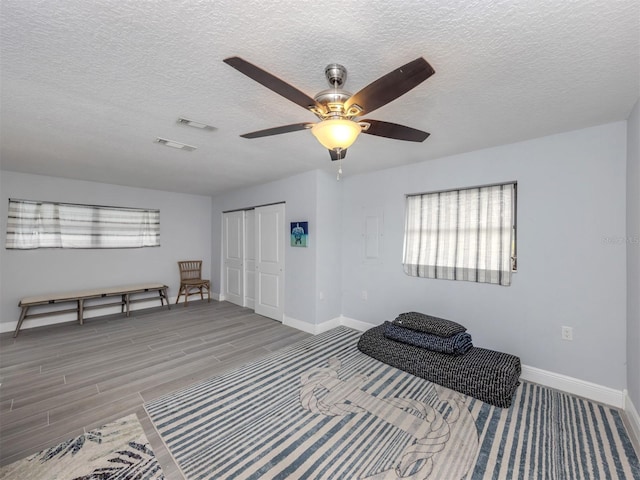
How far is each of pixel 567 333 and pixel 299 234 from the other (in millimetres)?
3195

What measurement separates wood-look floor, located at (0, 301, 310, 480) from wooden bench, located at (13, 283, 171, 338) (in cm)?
24

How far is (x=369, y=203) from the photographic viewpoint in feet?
13.1

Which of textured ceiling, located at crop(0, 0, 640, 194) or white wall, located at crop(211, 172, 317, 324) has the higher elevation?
textured ceiling, located at crop(0, 0, 640, 194)

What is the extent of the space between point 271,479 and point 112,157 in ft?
12.1

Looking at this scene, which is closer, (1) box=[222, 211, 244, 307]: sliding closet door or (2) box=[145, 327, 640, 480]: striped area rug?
(2) box=[145, 327, 640, 480]: striped area rug

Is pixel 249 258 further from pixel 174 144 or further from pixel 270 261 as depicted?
pixel 174 144

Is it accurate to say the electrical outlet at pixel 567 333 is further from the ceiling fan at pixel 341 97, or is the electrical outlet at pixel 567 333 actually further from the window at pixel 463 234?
the ceiling fan at pixel 341 97

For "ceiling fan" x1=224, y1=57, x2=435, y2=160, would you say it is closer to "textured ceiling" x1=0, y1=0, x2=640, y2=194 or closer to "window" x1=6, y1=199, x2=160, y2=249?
"textured ceiling" x1=0, y1=0, x2=640, y2=194

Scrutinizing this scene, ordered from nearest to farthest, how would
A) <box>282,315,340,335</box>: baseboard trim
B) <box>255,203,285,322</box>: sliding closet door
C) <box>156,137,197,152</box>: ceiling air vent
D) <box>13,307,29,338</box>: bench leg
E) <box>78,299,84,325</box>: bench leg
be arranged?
<box>156,137,197,152</box>: ceiling air vent → <box>13,307,29,338</box>: bench leg → <box>282,315,340,335</box>: baseboard trim → <box>78,299,84,325</box>: bench leg → <box>255,203,285,322</box>: sliding closet door

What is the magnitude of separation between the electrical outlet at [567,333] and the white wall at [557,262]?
4 centimetres

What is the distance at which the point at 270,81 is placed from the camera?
4.00ft

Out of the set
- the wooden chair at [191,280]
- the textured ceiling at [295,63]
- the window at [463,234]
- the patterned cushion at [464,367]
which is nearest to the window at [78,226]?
the wooden chair at [191,280]

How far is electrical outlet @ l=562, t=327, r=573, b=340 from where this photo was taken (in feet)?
8.17

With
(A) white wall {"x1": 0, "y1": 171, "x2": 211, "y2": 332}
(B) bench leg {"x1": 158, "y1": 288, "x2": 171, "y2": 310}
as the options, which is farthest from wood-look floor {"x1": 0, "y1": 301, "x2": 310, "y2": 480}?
(A) white wall {"x1": 0, "y1": 171, "x2": 211, "y2": 332}
